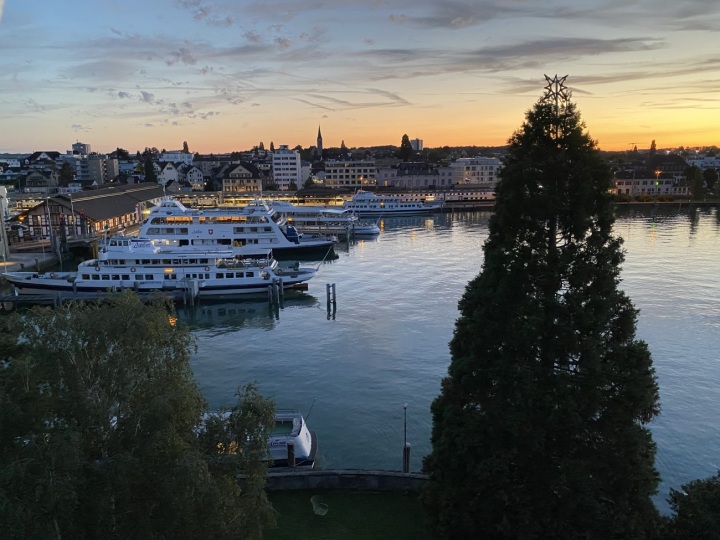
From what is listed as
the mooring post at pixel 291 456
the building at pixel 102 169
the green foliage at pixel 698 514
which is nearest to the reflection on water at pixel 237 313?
the mooring post at pixel 291 456

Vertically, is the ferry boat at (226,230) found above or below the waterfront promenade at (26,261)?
above

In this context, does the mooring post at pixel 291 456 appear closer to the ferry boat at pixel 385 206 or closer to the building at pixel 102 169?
the ferry boat at pixel 385 206

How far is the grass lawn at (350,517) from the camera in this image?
11.2m

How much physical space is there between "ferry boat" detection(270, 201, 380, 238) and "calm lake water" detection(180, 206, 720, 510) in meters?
15.9

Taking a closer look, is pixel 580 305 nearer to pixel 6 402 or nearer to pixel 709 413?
pixel 6 402

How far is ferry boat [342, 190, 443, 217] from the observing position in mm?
91625

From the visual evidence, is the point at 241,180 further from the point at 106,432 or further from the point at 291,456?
the point at 106,432

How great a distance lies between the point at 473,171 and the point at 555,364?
123m

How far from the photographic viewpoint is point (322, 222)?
7144 centimetres

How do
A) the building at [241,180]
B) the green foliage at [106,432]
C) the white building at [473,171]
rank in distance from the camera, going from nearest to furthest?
the green foliage at [106,432] < the building at [241,180] < the white building at [473,171]

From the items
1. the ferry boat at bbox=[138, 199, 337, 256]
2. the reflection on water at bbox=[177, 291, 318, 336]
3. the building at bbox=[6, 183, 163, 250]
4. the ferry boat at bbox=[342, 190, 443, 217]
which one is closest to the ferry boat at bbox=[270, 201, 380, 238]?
the ferry boat at bbox=[138, 199, 337, 256]

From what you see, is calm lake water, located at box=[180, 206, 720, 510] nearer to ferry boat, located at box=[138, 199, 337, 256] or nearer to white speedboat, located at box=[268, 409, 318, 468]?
white speedboat, located at box=[268, 409, 318, 468]

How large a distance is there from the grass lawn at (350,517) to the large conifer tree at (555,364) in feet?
8.52

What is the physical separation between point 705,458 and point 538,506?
35.7ft
